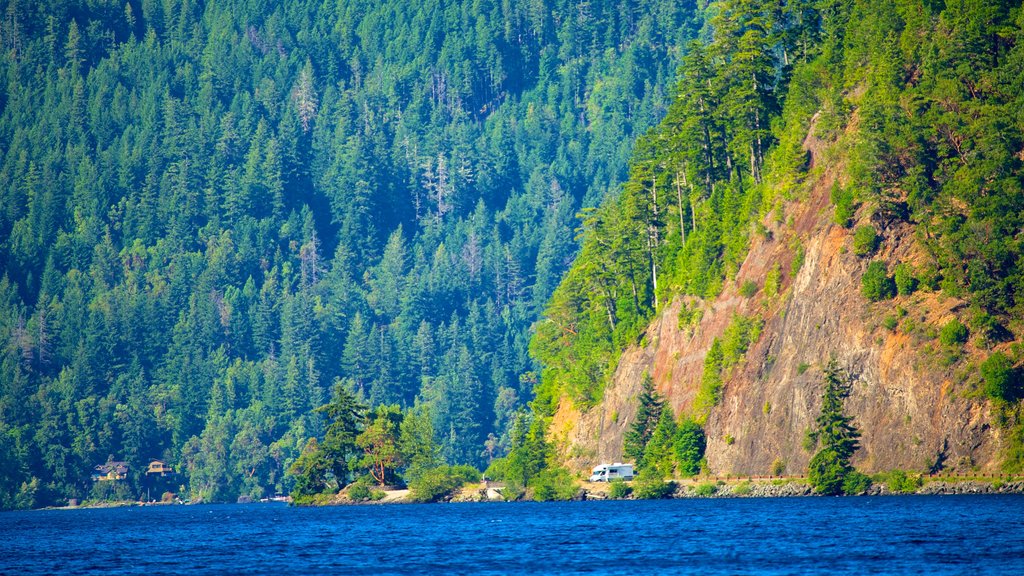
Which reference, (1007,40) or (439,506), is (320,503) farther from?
(1007,40)

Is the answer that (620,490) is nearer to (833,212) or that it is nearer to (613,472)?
(613,472)

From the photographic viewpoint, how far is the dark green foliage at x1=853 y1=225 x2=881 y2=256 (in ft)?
385

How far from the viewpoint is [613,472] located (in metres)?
138

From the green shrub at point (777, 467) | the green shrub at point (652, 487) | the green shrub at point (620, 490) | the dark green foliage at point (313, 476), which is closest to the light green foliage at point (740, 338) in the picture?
the green shrub at point (652, 487)

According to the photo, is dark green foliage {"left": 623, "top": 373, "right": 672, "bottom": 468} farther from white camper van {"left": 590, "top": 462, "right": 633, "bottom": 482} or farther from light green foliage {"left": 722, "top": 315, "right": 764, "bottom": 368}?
light green foliage {"left": 722, "top": 315, "right": 764, "bottom": 368}

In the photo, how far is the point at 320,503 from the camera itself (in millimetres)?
158750

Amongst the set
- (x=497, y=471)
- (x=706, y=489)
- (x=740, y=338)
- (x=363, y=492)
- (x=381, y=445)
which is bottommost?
(x=363, y=492)

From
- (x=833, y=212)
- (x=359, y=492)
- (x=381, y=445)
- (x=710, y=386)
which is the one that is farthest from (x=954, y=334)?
(x=359, y=492)

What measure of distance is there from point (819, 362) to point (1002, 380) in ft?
56.4

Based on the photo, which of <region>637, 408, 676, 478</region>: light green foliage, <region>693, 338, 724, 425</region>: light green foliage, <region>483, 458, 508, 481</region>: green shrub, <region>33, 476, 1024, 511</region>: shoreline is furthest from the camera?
<region>483, 458, 508, 481</region>: green shrub

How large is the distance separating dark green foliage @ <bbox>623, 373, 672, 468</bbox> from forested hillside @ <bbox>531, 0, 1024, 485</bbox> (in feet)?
1.04

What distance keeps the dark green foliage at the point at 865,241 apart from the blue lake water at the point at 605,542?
67.2 feet

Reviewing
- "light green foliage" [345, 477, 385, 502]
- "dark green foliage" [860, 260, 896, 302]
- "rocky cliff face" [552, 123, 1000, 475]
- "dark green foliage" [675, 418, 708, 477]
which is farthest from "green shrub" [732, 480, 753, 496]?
"light green foliage" [345, 477, 385, 502]

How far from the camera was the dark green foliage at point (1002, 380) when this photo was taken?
10475cm
